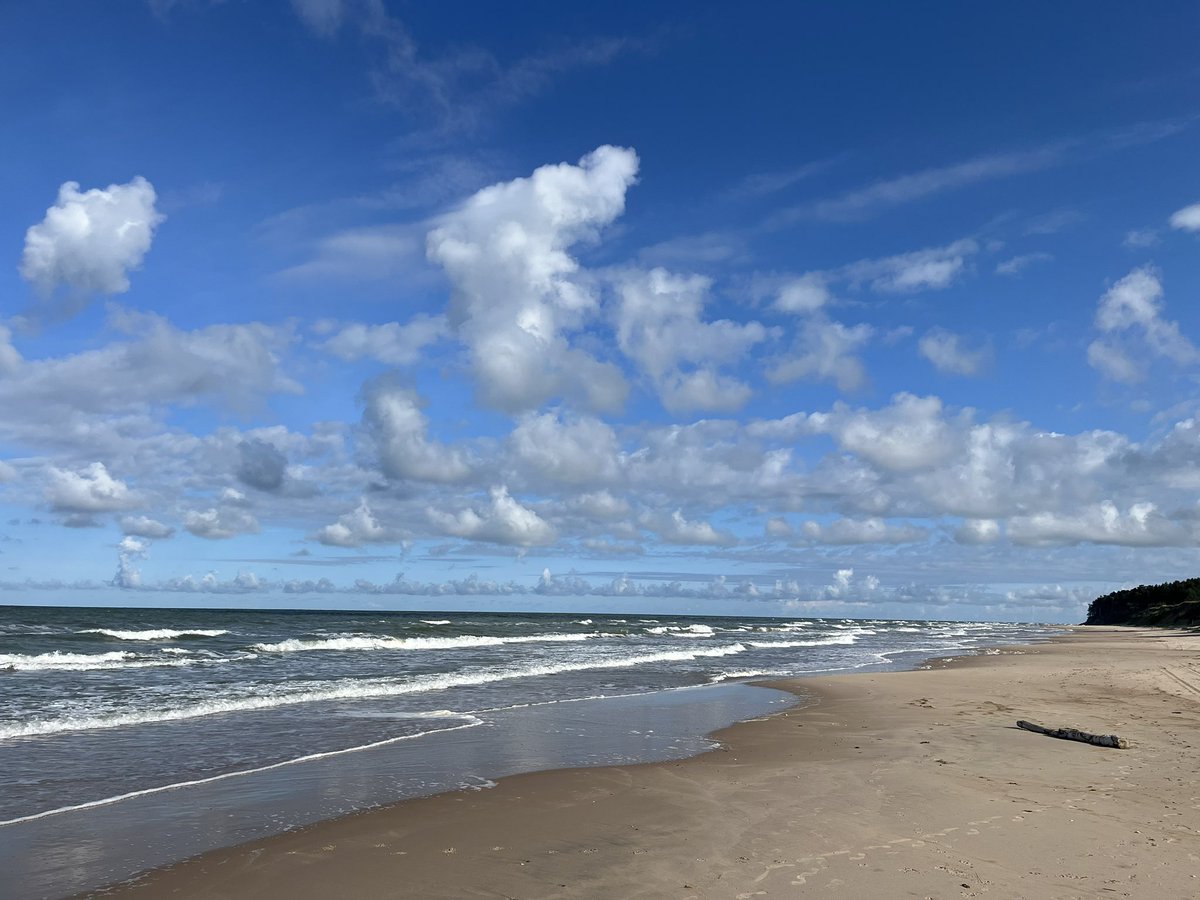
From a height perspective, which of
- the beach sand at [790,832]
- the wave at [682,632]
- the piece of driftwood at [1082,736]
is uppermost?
the wave at [682,632]

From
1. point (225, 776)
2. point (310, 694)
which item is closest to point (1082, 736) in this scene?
point (225, 776)

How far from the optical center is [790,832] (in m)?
8.18

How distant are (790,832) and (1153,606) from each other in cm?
11941

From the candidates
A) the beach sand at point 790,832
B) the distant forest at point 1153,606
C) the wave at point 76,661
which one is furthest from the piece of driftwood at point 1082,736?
the distant forest at point 1153,606

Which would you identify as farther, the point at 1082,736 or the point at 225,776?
the point at 1082,736

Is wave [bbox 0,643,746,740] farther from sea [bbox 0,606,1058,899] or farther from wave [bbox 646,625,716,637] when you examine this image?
wave [bbox 646,625,716,637]

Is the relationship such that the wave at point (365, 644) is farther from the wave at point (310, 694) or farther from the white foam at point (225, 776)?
the white foam at point (225, 776)

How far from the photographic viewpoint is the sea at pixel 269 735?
8508mm

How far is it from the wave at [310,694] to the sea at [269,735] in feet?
0.23

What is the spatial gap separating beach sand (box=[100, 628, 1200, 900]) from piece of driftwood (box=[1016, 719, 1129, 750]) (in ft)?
0.76

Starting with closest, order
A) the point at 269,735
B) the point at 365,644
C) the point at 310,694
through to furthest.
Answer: the point at 269,735 → the point at 310,694 → the point at 365,644

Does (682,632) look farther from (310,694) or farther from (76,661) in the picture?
(310,694)

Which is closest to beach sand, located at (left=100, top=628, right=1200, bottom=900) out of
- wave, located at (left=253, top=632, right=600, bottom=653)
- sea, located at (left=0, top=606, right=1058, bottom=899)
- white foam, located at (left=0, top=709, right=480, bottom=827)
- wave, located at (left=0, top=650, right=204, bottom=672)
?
sea, located at (left=0, top=606, right=1058, bottom=899)

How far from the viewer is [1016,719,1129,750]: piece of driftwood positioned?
12539 mm
